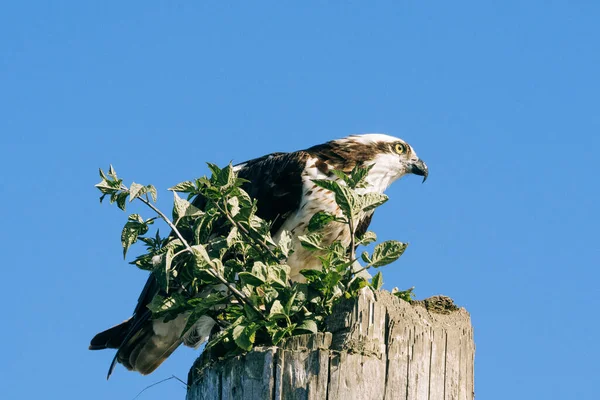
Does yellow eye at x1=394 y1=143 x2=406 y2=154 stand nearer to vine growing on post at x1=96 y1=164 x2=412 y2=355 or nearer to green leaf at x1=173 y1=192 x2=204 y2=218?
vine growing on post at x1=96 y1=164 x2=412 y2=355

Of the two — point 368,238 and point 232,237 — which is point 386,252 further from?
point 232,237

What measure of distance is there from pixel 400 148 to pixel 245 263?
10.3ft

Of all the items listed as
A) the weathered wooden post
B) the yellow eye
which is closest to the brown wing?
the yellow eye

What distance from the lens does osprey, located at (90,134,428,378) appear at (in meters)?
5.80

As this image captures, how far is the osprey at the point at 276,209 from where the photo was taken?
5.80 m

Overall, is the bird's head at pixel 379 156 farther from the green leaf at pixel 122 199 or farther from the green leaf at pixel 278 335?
the green leaf at pixel 278 335

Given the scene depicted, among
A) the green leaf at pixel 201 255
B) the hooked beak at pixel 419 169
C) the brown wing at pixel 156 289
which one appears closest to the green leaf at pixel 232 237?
the green leaf at pixel 201 255

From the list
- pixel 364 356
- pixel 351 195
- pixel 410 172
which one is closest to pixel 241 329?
pixel 364 356

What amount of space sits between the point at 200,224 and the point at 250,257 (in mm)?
293

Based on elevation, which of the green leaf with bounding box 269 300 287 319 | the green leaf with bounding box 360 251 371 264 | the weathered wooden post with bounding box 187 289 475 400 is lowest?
the weathered wooden post with bounding box 187 289 475 400

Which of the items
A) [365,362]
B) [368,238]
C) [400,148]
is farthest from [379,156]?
[365,362]

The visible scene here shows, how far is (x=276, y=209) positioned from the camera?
5.92m

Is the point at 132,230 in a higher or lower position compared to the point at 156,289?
lower

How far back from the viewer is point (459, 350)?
3402 millimetres
